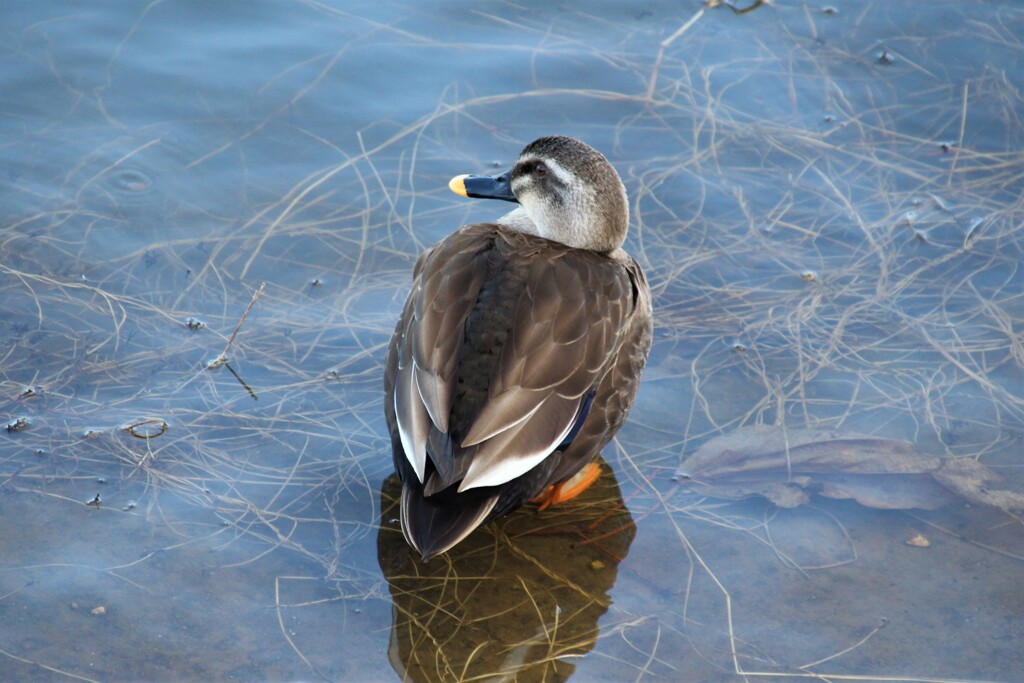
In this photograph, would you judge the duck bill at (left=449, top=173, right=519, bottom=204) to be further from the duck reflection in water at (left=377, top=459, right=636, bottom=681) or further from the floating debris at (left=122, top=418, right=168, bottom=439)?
the floating debris at (left=122, top=418, right=168, bottom=439)

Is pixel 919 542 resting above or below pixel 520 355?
below

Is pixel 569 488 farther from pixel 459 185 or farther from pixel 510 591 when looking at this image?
pixel 459 185

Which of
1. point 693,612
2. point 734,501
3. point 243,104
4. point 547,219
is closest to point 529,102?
point 243,104

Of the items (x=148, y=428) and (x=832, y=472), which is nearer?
(x=148, y=428)

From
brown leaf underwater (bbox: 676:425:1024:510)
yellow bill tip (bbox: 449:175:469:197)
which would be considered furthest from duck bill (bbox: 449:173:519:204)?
brown leaf underwater (bbox: 676:425:1024:510)

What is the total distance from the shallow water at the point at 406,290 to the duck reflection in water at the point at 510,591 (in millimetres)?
13

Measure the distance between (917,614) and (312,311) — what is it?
9.52ft

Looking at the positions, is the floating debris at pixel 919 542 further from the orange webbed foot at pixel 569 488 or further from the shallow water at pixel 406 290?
the orange webbed foot at pixel 569 488

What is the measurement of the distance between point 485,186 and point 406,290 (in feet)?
2.39

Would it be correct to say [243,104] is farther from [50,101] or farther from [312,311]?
[312,311]

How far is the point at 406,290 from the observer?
554 centimetres

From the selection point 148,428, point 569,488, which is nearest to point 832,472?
point 569,488

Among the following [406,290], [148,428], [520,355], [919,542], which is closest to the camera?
[520,355]

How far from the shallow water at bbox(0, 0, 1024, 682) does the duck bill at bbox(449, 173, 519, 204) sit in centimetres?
70
